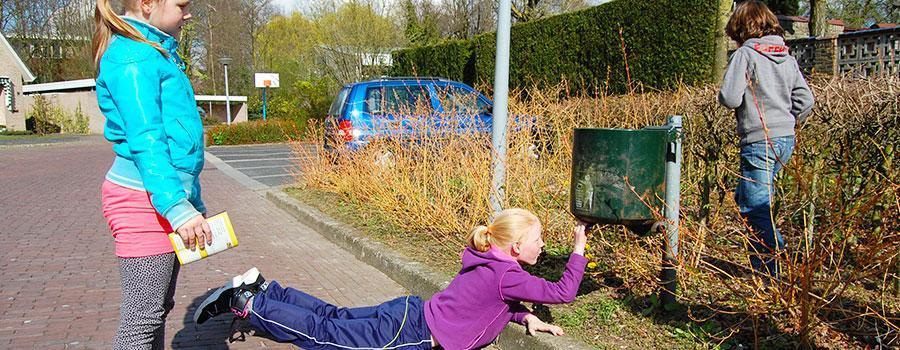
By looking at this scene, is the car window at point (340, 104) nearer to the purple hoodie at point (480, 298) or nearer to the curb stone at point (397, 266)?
the curb stone at point (397, 266)

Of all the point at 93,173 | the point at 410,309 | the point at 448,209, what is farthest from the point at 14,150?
the point at 410,309

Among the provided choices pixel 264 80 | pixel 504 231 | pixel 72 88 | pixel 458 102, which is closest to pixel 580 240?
pixel 504 231

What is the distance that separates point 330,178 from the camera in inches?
343

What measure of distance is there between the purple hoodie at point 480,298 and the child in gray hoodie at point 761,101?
1.28 meters

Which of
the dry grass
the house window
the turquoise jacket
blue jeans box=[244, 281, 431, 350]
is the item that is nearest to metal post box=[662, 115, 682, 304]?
the dry grass

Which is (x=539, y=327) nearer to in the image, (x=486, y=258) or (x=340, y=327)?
(x=486, y=258)

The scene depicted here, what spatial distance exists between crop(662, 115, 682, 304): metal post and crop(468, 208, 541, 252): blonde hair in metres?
0.74

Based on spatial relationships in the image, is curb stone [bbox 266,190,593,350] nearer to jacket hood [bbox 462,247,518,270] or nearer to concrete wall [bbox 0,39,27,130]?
jacket hood [bbox 462,247,518,270]

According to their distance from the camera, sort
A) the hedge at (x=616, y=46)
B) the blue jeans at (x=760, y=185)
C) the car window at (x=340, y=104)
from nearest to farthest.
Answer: the blue jeans at (x=760, y=185), the car window at (x=340, y=104), the hedge at (x=616, y=46)

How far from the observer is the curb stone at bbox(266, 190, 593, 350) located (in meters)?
3.44

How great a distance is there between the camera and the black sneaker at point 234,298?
307 centimetres

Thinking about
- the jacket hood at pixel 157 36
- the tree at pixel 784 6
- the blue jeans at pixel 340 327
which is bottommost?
the blue jeans at pixel 340 327

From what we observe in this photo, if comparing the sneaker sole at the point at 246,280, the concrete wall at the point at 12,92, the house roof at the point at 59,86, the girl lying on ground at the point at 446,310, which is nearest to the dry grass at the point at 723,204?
the girl lying on ground at the point at 446,310

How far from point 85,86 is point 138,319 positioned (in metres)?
41.0
